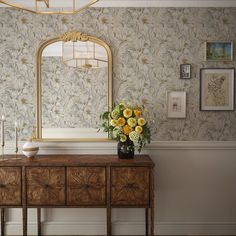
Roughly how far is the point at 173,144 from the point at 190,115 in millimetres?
380

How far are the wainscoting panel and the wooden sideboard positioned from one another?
506mm

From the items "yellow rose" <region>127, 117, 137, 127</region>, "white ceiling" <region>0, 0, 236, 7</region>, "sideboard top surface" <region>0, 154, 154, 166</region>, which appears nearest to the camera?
"sideboard top surface" <region>0, 154, 154, 166</region>

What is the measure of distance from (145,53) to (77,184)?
63.0 inches

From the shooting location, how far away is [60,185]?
263 cm

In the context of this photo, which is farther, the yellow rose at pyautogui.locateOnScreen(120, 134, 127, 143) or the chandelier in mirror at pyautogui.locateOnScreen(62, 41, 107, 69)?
the chandelier in mirror at pyautogui.locateOnScreen(62, 41, 107, 69)

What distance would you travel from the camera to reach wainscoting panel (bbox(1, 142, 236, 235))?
10.2ft

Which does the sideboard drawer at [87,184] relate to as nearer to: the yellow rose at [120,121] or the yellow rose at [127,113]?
the yellow rose at [120,121]

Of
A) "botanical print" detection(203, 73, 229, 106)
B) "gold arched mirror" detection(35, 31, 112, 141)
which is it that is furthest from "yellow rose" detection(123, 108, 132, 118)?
"botanical print" detection(203, 73, 229, 106)

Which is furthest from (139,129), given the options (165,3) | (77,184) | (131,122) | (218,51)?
(165,3)

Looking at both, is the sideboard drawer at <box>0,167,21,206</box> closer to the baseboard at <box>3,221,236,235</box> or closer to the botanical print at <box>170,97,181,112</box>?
the baseboard at <box>3,221,236,235</box>

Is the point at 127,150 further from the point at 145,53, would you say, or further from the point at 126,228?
the point at 145,53

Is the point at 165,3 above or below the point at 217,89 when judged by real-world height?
Answer: above

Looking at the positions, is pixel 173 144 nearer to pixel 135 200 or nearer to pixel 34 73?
pixel 135 200

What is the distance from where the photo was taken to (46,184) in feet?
8.62
